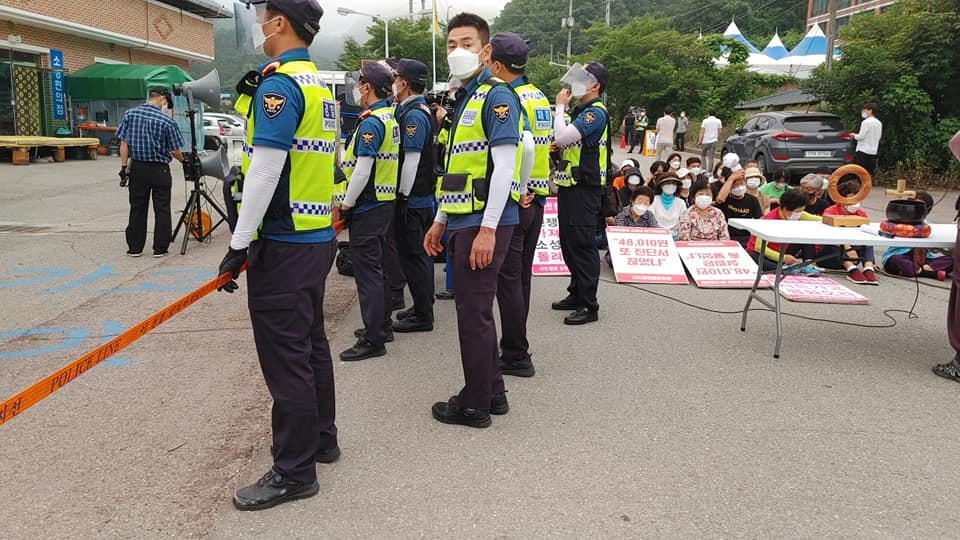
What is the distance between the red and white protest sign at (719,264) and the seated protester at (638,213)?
1.58ft

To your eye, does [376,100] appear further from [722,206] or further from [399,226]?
[722,206]

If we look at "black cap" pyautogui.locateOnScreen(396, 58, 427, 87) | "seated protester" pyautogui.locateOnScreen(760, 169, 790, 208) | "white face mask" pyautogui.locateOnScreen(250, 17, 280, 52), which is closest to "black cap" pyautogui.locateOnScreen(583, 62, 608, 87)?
"black cap" pyautogui.locateOnScreen(396, 58, 427, 87)

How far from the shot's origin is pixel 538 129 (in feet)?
14.7

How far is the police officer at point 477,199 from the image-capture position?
3404 millimetres

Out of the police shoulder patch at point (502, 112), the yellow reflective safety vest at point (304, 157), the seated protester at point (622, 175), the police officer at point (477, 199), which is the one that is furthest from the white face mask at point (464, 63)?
the seated protester at point (622, 175)

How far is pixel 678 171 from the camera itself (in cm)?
977

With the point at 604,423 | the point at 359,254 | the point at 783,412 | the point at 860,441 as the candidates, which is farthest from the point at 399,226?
the point at 860,441

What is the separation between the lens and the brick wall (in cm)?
2225

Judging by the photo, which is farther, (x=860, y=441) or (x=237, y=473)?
(x=860, y=441)

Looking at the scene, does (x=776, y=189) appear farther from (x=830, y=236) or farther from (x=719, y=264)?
(x=830, y=236)

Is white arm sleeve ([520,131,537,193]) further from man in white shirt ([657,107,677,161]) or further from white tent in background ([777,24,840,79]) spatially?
white tent in background ([777,24,840,79])

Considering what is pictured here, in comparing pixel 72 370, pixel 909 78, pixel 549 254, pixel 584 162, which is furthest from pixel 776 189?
pixel 909 78

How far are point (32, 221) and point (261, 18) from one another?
9.35m

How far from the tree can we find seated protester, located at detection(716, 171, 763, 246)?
9.78m
